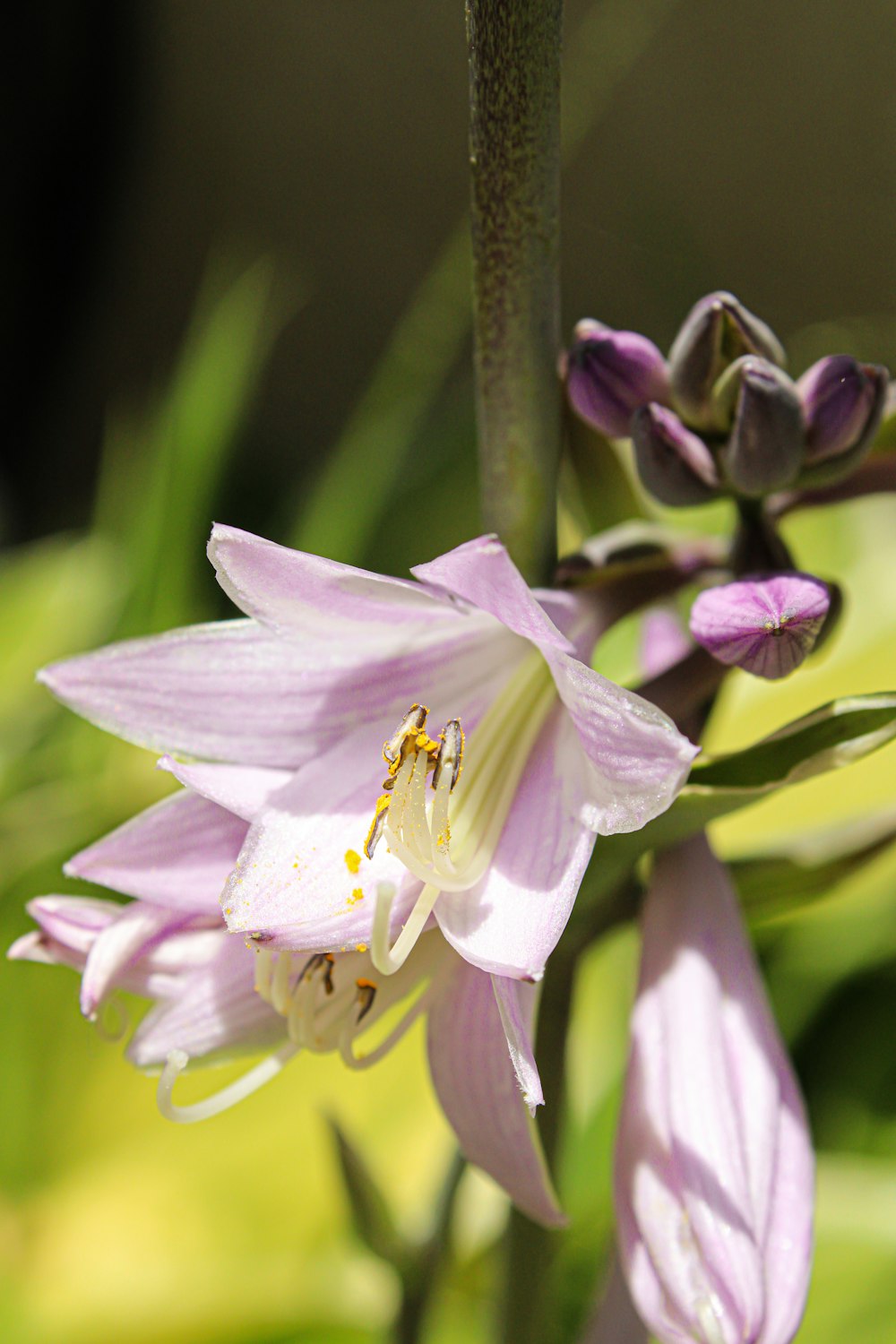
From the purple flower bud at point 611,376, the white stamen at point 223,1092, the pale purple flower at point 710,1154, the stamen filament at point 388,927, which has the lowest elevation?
the pale purple flower at point 710,1154

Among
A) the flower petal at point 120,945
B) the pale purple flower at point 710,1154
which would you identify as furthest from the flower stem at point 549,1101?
the flower petal at point 120,945

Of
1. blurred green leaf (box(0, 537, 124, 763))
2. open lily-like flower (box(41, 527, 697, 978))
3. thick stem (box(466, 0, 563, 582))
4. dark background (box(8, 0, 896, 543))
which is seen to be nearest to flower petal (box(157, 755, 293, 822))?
open lily-like flower (box(41, 527, 697, 978))

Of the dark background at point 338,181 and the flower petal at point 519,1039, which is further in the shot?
the dark background at point 338,181

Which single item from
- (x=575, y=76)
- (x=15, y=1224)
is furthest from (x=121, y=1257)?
(x=575, y=76)

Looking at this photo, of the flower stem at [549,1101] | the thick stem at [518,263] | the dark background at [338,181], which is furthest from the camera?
the dark background at [338,181]

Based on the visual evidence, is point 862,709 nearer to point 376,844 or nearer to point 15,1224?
point 376,844

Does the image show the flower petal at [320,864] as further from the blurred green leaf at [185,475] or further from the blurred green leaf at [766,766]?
the blurred green leaf at [185,475]

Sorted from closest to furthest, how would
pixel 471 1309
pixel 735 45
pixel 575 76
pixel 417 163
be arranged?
1. pixel 471 1309
2. pixel 575 76
3. pixel 735 45
4. pixel 417 163
